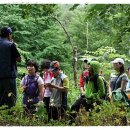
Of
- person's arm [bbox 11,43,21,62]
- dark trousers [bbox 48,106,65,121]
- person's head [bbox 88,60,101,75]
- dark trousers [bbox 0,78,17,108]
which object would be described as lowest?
dark trousers [bbox 48,106,65,121]

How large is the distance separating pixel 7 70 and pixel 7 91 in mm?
294

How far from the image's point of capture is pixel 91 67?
16.0ft

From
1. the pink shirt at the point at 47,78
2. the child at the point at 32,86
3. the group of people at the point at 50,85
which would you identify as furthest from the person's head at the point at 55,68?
the pink shirt at the point at 47,78

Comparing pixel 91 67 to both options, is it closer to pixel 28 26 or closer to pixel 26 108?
pixel 26 108

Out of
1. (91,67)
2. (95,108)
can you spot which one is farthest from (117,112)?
(91,67)

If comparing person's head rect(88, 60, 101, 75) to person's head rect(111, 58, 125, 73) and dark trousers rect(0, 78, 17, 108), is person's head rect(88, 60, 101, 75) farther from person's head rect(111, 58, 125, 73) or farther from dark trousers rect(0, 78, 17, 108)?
dark trousers rect(0, 78, 17, 108)

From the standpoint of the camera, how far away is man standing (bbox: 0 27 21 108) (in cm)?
487

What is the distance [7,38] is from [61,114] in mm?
1336

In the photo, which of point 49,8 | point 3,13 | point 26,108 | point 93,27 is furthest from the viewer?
point 93,27

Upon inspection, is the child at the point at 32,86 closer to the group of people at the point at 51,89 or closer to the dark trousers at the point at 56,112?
the group of people at the point at 51,89

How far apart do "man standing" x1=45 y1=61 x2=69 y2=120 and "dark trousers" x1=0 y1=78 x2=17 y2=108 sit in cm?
50

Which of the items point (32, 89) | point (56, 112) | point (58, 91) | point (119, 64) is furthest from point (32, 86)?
point (119, 64)

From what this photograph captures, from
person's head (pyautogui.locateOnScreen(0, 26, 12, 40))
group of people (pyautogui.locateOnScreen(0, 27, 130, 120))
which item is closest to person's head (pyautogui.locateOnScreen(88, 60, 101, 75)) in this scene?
group of people (pyautogui.locateOnScreen(0, 27, 130, 120))

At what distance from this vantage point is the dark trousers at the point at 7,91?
4.86 meters
